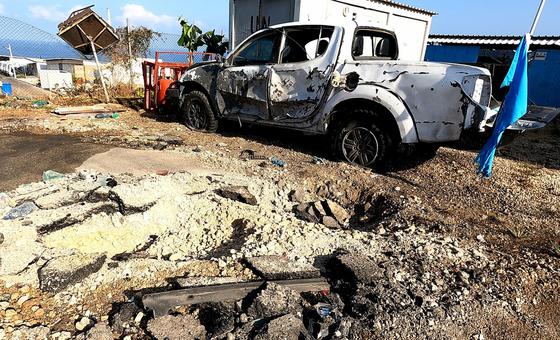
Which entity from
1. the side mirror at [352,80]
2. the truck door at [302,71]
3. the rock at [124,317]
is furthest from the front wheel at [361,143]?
the rock at [124,317]

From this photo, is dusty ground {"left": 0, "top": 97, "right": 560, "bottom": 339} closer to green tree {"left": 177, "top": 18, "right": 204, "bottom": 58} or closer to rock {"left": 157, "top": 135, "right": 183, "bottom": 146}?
rock {"left": 157, "top": 135, "right": 183, "bottom": 146}

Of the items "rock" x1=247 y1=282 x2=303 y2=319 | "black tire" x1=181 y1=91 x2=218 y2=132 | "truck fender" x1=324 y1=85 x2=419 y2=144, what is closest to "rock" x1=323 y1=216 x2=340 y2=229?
"rock" x1=247 y1=282 x2=303 y2=319

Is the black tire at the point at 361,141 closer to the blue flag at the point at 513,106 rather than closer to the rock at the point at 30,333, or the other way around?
the blue flag at the point at 513,106

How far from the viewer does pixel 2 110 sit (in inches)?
341

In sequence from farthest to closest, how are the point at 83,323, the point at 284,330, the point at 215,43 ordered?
the point at 215,43 → the point at 83,323 → the point at 284,330

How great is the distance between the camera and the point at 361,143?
16.2 ft

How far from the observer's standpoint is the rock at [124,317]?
7.54 feet

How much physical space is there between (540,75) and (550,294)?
12.9m

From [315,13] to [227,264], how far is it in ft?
27.1

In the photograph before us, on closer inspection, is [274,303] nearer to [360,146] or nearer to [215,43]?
[360,146]

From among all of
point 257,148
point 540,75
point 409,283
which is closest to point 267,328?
point 409,283

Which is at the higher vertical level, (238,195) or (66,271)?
(238,195)

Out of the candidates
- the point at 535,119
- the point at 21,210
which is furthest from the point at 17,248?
the point at 535,119

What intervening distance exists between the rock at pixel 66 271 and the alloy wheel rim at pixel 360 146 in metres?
3.34
